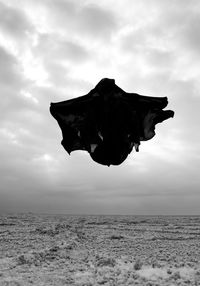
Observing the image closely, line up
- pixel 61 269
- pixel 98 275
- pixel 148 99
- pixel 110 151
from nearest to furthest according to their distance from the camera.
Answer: pixel 110 151 < pixel 148 99 < pixel 98 275 < pixel 61 269

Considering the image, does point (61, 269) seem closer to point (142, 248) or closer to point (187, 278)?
point (187, 278)

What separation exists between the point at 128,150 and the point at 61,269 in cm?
1354

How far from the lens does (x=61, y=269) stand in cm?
1642

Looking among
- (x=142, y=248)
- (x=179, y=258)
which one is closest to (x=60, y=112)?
(x=179, y=258)

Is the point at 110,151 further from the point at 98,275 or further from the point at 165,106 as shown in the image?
the point at 98,275

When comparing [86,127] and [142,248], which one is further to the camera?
[142,248]

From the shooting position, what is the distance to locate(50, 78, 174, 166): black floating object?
12.8 feet

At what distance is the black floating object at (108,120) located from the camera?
12.8 ft

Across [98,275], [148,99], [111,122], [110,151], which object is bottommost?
[98,275]

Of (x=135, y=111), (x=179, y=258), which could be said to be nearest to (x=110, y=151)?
(x=135, y=111)

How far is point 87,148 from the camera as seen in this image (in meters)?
4.07

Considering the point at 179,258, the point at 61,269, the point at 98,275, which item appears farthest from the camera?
the point at 179,258

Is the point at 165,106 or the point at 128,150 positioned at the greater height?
the point at 165,106

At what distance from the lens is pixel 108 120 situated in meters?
3.99
